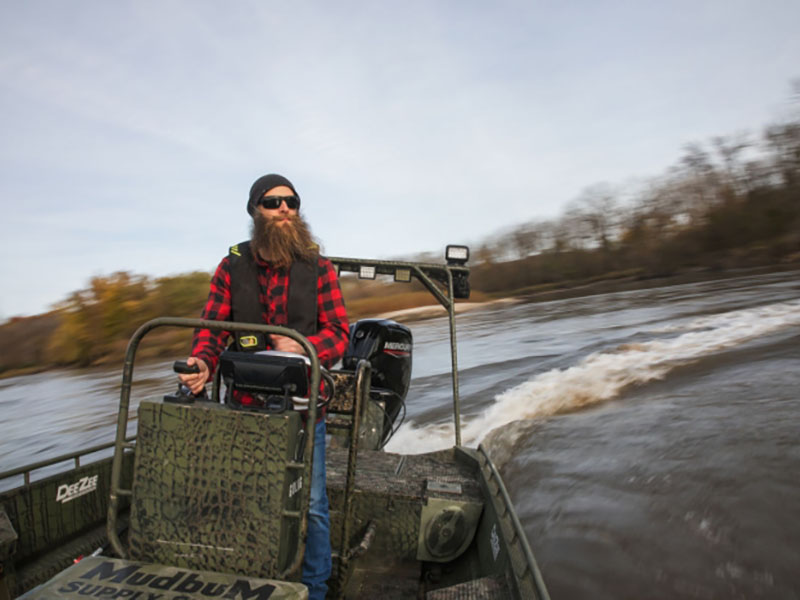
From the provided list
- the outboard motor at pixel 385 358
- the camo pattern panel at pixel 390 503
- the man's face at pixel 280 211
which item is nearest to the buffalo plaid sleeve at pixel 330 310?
the man's face at pixel 280 211

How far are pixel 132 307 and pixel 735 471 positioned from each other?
26.1 metres

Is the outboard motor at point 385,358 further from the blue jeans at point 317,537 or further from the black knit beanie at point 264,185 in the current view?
the black knit beanie at point 264,185

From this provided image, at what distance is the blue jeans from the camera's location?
2.14 m

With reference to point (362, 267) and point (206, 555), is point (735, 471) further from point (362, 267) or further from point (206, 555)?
point (206, 555)

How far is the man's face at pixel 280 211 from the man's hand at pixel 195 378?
61 centimetres

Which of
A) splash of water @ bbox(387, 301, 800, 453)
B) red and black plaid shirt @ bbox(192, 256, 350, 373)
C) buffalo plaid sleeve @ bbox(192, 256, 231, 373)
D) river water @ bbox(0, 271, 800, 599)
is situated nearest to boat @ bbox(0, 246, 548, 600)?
red and black plaid shirt @ bbox(192, 256, 350, 373)

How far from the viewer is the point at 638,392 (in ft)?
31.0

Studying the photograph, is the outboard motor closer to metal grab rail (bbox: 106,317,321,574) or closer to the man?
the man

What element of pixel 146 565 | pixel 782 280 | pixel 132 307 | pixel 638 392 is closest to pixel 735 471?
pixel 638 392

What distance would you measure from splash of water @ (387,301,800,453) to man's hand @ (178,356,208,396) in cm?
579

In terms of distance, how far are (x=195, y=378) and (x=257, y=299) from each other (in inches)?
15.8

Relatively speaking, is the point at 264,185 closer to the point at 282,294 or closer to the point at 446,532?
the point at 282,294

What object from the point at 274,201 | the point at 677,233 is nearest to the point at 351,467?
the point at 274,201

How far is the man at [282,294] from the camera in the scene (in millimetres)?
2123
